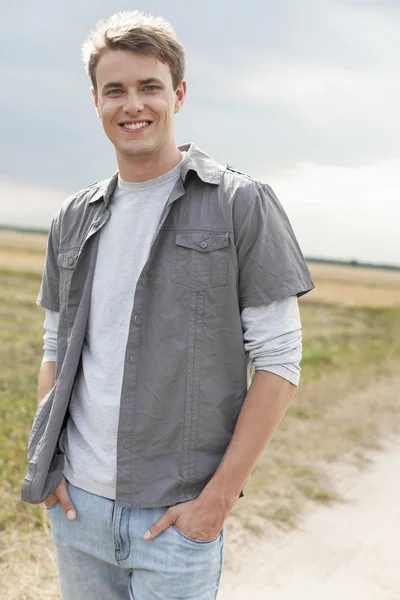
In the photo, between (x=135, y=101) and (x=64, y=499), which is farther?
(x=64, y=499)

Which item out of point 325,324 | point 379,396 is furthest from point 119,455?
point 325,324

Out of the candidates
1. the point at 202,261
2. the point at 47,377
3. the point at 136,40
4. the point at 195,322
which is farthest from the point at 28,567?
the point at 136,40

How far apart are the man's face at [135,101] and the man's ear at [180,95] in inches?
3.8

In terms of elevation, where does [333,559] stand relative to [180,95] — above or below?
below

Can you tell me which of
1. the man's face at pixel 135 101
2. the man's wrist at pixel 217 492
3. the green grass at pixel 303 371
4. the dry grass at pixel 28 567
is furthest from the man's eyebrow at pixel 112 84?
the green grass at pixel 303 371

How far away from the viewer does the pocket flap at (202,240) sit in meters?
1.96

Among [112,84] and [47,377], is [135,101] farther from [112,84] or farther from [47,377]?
[47,377]

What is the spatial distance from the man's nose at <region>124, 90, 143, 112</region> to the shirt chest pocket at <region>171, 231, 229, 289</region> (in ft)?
1.39

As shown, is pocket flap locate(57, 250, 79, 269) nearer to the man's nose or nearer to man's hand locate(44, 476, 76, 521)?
the man's nose

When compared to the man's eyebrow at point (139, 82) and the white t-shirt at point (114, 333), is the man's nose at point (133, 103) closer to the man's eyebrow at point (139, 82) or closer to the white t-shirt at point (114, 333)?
the man's eyebrow at point (139, 82)

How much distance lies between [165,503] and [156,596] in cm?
30

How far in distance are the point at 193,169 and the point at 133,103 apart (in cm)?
27

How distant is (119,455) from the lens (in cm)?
204

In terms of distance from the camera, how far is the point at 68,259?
2.31m
